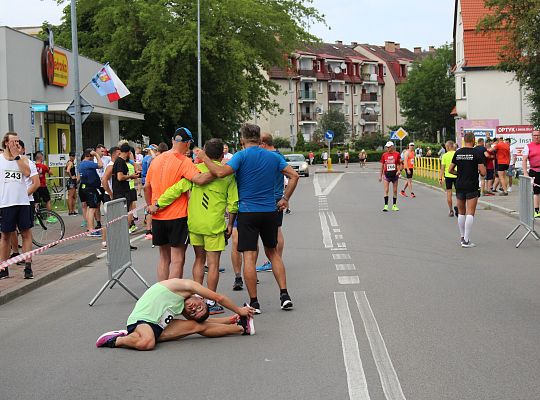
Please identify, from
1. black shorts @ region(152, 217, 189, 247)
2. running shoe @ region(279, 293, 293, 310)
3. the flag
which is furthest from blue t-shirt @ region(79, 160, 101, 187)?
the flag

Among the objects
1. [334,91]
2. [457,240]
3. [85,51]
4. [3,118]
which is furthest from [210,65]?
[334,91]

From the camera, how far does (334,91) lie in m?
116

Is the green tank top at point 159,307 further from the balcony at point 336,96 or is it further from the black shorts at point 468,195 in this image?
the balcony at point 336,96

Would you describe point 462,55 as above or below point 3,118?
above

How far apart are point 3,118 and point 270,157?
2244cm

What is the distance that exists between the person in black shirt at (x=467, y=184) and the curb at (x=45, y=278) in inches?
241

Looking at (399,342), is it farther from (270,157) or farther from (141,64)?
(141,64)

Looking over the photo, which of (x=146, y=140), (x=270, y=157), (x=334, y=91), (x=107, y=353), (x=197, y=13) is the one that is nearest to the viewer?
(x=107, y=353)

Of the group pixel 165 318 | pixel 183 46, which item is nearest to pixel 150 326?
pixel 165 318

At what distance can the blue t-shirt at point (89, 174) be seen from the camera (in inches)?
672

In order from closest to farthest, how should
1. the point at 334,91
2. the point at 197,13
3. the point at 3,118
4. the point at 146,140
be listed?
the point at 3,118 < the point at 197,13 < the point at 146,140 < the point at 334,91

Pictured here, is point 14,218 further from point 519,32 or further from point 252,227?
point 519,32

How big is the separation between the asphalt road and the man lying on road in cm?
10

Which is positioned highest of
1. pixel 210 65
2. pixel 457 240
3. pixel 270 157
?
pixel 210 65
